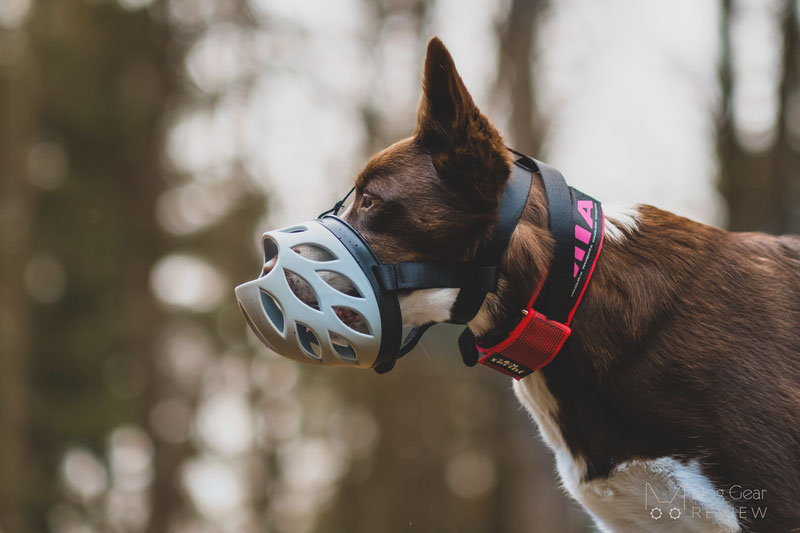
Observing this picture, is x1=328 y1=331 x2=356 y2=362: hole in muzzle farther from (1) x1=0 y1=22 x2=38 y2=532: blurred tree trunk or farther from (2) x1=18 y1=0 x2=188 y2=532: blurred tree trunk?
(2) x1=18 y1=0 x2=188 y2=532: blurred tree trunk

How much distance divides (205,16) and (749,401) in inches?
452

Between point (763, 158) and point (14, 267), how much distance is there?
9677 mm

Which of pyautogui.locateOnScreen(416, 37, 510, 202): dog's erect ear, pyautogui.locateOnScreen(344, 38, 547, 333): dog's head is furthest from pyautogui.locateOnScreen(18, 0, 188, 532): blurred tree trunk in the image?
pyautogui.locateOnScreen(416, 37, 510, 202): dog's erect ear

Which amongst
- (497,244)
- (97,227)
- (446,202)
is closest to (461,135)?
(446,202)

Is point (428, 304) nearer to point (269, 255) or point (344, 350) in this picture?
point (344, 350)

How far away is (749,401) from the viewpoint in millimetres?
2590

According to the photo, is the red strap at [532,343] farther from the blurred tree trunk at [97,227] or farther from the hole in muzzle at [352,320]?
the blurred tree trunk at [97,227]

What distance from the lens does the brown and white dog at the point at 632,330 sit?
103 inches

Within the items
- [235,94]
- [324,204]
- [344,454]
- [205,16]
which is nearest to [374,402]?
[344,454]

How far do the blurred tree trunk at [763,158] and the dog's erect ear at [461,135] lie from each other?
7.04 metres

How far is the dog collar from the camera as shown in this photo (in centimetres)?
271

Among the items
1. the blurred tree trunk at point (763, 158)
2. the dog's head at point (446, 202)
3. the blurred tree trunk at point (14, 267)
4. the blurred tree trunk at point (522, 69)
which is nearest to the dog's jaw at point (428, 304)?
the dog's head at point (446, 202)

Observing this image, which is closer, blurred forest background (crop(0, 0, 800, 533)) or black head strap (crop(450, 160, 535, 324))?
black head strap (crop(450, 160, 535, 324))

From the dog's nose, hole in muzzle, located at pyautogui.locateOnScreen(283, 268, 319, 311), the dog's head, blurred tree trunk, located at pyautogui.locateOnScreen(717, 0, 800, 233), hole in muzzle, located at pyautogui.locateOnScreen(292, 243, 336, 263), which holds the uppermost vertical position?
the dog's head
